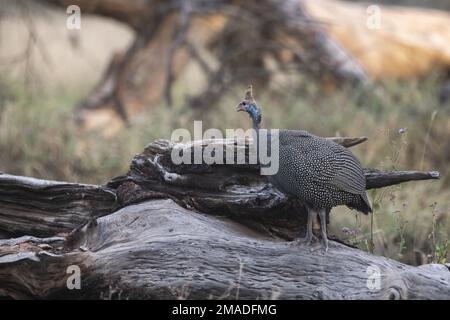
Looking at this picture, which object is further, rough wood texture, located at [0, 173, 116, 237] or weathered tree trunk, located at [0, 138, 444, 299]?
rough wood texture, located at [0, 173, 116, 237]

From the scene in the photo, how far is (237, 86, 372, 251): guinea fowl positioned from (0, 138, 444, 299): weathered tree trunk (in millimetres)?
183

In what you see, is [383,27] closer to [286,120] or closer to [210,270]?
[286,120]

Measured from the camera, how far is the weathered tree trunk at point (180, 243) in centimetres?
298

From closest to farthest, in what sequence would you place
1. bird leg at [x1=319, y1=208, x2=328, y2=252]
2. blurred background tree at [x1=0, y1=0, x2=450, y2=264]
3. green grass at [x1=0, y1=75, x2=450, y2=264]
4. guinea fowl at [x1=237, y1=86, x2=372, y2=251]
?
guinea fowl at [x1=237, y1=86, x2=372, y2=251] < bird leg at [x1=319, y1=208, x2=328, y2=252] < green grass at [x1=0, y1=75, x2=450, y2=264] < blurred background tree at [x1=0, y1=0, x2=450, y2=264]

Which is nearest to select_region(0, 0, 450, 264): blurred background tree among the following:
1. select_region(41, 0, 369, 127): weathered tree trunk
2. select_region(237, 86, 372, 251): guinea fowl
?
select_region(41, 0, 369, 127): weathered tree trunk

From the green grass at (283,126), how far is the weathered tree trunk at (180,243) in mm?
1584

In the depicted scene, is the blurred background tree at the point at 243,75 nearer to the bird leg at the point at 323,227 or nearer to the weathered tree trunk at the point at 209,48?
the weathered tree trunk at the point at 209,48

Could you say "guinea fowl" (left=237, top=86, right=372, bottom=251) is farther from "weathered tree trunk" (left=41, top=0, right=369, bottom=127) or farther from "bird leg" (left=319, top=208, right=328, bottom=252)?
"weathered tree trunk" (left=41, top=0, right=369, bottom=127)

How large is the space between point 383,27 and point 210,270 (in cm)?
531

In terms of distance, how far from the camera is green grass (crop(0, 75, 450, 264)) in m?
5.74

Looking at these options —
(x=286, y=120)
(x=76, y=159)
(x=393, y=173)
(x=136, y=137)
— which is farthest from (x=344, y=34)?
(x=393, y=173)

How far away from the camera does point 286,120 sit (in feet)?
22.6

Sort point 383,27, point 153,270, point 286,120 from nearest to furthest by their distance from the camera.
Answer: point 153,270 < point 286,120 < point 383,27

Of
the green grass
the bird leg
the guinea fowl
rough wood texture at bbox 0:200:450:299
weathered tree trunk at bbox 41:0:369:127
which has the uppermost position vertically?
weathered tree trunk at bbox 41:0:369:127
